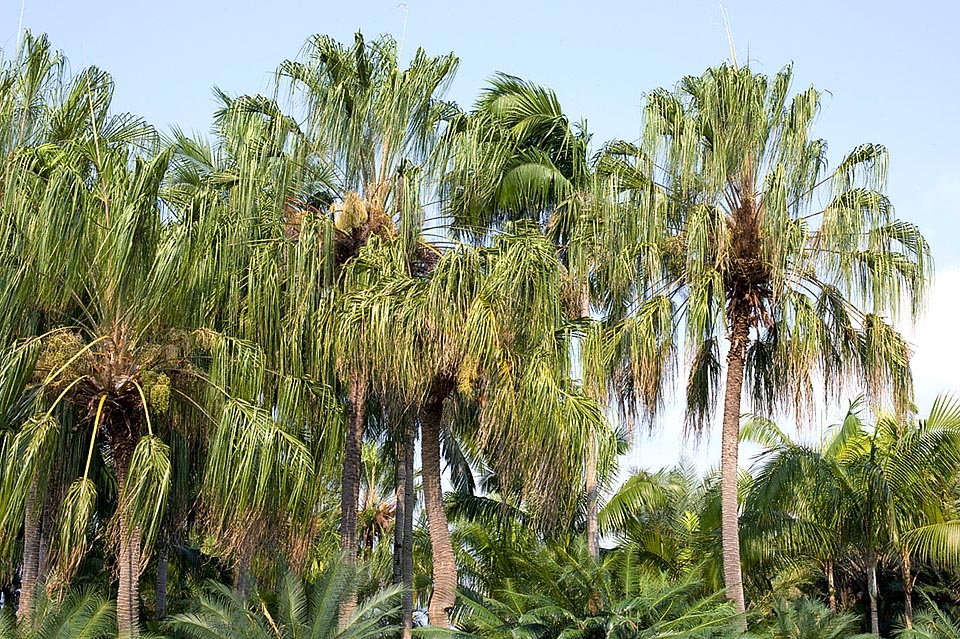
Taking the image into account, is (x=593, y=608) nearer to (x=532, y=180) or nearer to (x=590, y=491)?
(x=590, y=491)

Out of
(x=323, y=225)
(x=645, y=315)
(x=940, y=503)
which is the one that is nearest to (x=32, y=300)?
(x=323, y=225)

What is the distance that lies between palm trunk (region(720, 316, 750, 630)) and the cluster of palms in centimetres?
5

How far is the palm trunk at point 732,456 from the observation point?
1808cm

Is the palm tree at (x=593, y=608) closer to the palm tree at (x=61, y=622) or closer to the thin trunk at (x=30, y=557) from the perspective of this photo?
the palm tree at (x=61, y=622)

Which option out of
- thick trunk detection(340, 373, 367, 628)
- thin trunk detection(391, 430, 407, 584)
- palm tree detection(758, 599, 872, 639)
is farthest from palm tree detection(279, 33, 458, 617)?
palm tree detection(758, 599, 872, 639)

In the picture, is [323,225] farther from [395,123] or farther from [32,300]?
[32,300]

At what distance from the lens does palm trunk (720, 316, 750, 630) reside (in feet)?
59.3

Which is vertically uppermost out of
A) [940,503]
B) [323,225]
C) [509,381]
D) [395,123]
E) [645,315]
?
[395,123]

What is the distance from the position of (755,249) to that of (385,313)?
6.07 meters

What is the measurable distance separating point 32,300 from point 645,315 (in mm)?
8826

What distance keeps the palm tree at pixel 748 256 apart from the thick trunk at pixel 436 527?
10.5ft

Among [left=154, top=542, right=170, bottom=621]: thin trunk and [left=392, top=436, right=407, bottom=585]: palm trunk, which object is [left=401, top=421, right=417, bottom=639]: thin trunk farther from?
[left=154, top=542, right=170, bottom=621]: thin trunk

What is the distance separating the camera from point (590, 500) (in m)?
20.0

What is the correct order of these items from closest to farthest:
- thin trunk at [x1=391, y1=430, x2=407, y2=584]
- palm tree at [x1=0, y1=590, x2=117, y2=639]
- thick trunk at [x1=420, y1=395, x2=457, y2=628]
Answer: palm tree at [x1=0, y1=590, x2=117, y2=639] < thick trunk at [x1=420, y1=395, x2=457, y2=628] < thin trunk at [x1=391, y1=430, x2=407, y2=584]
